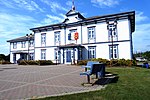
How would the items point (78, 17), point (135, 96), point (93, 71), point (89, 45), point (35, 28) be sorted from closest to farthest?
point (135, 96)
point (93, 71)
point (89, 45)
point (78, 17)
point (35, 28)

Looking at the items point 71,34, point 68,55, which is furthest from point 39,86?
Answer: point 71,34

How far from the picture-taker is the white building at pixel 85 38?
88.4 ft

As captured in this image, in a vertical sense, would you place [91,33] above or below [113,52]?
above

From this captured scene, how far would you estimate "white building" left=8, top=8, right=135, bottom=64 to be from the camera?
1061 inches

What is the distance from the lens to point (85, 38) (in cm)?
3042

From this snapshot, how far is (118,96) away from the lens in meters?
5.92

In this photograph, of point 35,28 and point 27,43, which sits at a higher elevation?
point 35,28

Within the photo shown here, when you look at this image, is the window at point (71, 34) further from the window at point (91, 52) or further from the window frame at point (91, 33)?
the window at point (91, 52)

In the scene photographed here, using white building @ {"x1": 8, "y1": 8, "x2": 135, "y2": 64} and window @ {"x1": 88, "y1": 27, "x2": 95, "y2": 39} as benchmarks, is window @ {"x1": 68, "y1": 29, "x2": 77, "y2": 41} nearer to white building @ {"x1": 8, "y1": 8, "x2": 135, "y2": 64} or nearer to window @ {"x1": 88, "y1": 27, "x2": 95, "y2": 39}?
white building @ {"x1": 8, "y1": 8, "x2": 135, "y2": 64}

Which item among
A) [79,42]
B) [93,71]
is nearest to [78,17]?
[79,42]

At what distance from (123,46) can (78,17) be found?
397 inches

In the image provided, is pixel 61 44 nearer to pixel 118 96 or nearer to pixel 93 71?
pixel 93 71

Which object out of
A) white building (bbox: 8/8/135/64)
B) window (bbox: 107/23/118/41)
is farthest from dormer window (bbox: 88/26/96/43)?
window (bbox: 107/23/118/41)

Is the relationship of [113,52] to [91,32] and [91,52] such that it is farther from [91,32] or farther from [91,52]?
[91,32]
